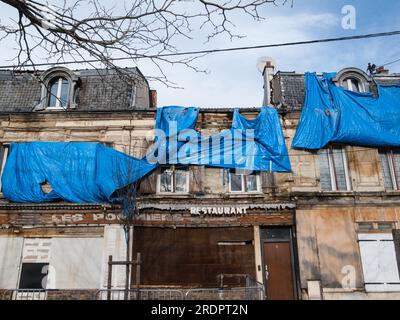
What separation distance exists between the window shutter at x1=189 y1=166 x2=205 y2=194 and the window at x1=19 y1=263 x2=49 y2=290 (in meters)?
6.14

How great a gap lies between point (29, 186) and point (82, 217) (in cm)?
238

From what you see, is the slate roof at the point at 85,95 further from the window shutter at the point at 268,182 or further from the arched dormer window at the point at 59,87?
the window shutter at the point at 268,182

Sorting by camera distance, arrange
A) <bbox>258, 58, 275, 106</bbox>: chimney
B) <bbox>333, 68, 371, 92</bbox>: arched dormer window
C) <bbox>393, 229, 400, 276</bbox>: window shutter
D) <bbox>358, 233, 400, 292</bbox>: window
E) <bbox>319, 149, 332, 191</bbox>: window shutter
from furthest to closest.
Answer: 1. <bbox>258, 58, 275, 106</bbox>: chimney
2. <bbox>333, 68, 371, 92</bbox>: arched dormer window
3. <bbox>319, 149, 332, 191</bbox>: window shutter
4. <bbox>393, 229, 400, 276</bbox>: window shutter
5. <bbox>358, 233, 400, 292</bbox>: window

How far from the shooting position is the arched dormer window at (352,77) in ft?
55.0

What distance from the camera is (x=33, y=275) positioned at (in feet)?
47.3

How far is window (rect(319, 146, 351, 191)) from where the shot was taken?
15.4 metres

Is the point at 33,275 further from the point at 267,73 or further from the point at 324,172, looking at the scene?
the point at 267,73

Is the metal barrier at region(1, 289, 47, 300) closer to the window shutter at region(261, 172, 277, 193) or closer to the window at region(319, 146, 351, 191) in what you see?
the window shutter at region(261, 172, 277, 193)

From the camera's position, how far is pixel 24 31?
265 inches

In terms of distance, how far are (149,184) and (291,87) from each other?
752 centimetres

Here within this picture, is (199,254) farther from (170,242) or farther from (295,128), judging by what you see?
(295,128)

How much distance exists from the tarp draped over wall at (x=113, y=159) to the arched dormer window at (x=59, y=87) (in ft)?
6.62

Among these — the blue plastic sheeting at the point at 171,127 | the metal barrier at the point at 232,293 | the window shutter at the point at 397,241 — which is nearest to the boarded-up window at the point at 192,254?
the metal barrier at the point at 232,293

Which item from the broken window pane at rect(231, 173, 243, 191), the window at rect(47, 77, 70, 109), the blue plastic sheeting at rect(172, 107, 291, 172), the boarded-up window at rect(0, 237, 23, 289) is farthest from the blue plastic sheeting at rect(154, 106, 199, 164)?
the boarded-up window at rect(0, 237, 23, 289)
